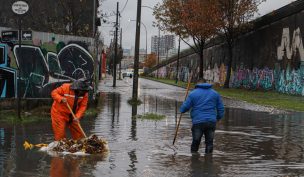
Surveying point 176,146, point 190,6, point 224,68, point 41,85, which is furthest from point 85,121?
point 224,68

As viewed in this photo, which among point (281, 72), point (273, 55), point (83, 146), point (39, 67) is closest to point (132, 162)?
point (83, 146)

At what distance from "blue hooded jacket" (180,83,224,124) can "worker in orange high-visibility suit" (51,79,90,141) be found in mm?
1914

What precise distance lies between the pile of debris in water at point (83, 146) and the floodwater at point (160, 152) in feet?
0.80

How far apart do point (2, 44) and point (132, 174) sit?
9.85 meters

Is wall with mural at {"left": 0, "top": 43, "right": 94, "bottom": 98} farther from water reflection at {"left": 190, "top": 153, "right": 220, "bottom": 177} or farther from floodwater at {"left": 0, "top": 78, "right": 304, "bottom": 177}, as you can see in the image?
water reflection at {"left": 190, "top": 153, "right": 220, "bottom": 177}

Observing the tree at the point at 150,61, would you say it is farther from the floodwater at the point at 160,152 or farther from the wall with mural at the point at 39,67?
the floodwater at the point at 160,152

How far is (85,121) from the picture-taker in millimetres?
15516

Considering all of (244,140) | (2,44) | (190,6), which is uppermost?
(190,6)

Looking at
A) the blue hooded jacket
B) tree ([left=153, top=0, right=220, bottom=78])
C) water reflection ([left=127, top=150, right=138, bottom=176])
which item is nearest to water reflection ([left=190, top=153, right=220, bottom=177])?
the blue hooded jacket

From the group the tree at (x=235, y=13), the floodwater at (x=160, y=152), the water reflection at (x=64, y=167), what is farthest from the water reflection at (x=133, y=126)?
the tree at (x=235, y=13)

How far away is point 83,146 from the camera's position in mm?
9758

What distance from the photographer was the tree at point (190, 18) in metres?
42.6

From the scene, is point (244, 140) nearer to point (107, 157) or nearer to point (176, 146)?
point (176, 146)

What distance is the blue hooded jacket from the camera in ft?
32.7
